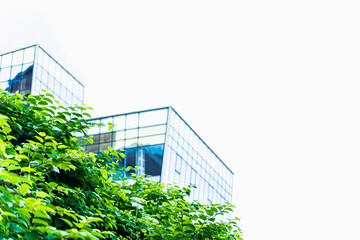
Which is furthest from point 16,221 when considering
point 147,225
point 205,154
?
point 205,154

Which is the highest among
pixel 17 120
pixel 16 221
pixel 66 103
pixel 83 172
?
pixel 66 103

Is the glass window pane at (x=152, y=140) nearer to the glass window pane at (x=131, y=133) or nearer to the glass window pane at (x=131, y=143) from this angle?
the glass window pane at (x=131, y=143)

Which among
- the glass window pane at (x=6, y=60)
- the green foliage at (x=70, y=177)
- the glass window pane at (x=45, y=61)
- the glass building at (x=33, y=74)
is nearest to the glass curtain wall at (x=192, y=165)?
the glass building at (x=33, y=74)

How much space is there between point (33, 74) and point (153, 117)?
15.9 m

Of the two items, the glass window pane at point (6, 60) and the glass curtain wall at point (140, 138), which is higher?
the glass window pane at point (6, 60)

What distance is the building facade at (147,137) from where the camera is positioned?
44.8m

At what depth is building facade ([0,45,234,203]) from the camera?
147 ft

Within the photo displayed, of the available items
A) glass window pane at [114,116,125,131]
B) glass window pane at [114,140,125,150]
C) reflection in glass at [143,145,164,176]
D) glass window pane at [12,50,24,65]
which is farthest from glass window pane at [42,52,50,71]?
reflection in glass at [143,145,164,176]

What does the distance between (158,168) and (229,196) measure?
65.3 feet

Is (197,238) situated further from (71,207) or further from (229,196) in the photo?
(229,196)

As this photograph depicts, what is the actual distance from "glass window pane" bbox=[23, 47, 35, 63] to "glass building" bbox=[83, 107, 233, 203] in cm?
1164

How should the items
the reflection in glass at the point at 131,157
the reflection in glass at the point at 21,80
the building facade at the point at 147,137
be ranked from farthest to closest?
the reflection in glass at the point at 21,80, the reflection in glass at the point at 131,157, the building facade at the point at 147,137

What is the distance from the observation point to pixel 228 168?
200ft

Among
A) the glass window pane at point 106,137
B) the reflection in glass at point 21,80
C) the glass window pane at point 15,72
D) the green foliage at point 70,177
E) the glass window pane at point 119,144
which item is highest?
the glass window pane at point 15,72
